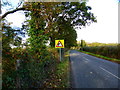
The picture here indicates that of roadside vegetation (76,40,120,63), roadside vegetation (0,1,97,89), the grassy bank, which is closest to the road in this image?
A: the grassy bank

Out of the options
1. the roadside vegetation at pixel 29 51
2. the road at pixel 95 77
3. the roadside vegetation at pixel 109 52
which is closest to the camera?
the roadside vegetation at pixel 29 51

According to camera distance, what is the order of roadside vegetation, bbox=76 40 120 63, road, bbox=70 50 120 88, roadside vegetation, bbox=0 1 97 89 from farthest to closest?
roadside vegetation, bbox=76 40 120 63
road, bbox=70 50 120 88
roadside vegetation, bbox=0 1 97 89

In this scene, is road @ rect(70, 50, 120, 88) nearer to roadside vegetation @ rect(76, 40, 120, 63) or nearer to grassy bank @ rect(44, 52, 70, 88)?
grassy bank @ rect(44, 52, 70, 88)

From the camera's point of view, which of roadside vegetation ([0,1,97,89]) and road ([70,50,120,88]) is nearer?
A: roadside vegetation ([0,1,97,89])

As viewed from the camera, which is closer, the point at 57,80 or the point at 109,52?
the point at 57,80

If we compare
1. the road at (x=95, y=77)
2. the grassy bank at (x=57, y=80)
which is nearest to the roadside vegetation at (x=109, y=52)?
the road at (x=95, y=77)

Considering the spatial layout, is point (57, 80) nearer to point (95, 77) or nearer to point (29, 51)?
point (29, 51)

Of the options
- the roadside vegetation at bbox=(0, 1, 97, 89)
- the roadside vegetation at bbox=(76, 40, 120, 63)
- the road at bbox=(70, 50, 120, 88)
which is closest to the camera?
the roadside vegetation at bbox=(0, 1, 97, 89)

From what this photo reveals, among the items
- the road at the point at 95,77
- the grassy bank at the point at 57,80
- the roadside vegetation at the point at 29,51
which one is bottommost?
the road at the point at 95,77

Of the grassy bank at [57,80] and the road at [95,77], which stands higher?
the grassy bank at [57,80]

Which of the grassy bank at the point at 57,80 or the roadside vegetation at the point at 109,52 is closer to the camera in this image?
the grassy bank at the point at 57,80

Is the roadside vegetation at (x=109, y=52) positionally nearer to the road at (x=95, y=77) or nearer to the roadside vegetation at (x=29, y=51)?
the road at (x=95, y=77)

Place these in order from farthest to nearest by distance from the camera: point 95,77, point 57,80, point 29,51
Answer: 1. point 95,77
2. point 57,80
3. point 29,51

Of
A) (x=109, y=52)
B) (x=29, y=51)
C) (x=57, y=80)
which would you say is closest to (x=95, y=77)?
(x=57, y=80)
